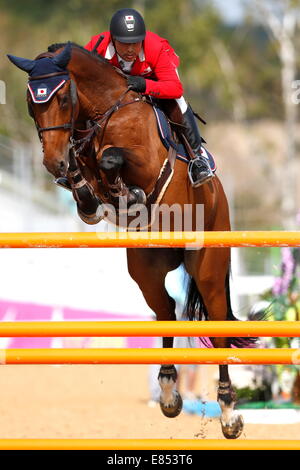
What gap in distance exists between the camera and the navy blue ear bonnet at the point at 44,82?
148 inches

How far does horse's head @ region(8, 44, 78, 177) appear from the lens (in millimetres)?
3766

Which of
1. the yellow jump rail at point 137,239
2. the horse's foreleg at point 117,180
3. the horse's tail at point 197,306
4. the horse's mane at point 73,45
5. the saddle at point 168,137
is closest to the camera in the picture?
the yellow jump rail at point 137,239

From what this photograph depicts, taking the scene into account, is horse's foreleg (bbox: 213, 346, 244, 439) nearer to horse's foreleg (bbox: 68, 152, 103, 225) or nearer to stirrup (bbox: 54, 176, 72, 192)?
horse's foreleg (bbox: 68, 152, 103, 225)

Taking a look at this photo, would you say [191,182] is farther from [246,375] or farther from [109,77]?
[246,375]

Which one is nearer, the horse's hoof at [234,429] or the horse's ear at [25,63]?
the horse's ear at [25,63]

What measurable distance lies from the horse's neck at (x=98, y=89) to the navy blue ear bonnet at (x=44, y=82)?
227mm

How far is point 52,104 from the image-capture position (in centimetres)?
381

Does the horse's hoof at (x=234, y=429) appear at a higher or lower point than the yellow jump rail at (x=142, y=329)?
lower

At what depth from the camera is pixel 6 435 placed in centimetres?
511

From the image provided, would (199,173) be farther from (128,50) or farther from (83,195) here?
→ (128,50)

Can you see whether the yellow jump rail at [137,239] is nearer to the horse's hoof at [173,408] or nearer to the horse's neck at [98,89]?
the horse's neck at [98,89]

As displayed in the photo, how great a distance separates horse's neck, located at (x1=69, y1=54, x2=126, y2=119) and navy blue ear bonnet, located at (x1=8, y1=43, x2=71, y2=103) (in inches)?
7.6

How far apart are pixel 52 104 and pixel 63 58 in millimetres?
250

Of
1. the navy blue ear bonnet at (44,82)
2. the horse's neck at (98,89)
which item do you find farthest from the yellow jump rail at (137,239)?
the horse's neck at (98,89)
